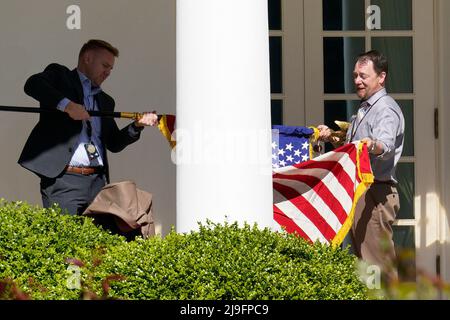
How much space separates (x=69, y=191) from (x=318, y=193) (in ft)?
5.53

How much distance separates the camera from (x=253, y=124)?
21.4ft

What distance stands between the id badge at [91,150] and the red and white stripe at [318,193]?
1.26 m

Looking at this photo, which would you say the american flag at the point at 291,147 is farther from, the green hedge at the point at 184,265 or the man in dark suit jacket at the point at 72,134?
the green hedge at the point at 184,265

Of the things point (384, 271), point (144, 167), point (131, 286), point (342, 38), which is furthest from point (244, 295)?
point (342, 38)

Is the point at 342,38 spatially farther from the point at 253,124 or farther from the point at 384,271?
the point at 384,271

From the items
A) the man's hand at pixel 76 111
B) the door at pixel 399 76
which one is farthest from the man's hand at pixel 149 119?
the door at pixel 399 76

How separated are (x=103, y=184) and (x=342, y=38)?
2.80 m

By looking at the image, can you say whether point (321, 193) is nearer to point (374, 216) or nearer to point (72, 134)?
point (374, 216)

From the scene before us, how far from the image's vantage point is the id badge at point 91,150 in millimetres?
7988

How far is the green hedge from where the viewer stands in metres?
5.58

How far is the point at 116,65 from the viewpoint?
374 inches

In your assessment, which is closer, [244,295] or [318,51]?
[244,295]

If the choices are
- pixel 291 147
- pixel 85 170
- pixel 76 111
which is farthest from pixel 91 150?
pixel 291 147

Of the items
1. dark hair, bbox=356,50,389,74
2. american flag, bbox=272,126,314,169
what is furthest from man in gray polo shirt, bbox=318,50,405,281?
american flag, bbox=272,126,314,169
